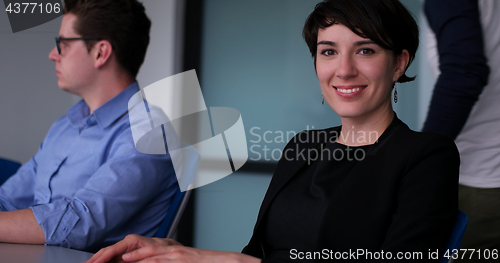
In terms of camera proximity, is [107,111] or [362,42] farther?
[107,111]

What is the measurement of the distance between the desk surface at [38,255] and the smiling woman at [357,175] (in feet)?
0.21

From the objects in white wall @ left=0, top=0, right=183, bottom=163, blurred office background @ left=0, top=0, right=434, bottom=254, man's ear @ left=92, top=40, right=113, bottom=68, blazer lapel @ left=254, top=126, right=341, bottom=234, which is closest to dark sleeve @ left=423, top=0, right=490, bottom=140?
blazer lapel @ left=254, top=126, right=341, bottom=234

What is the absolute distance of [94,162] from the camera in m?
1.71

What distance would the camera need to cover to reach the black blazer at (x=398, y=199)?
39.3 inches

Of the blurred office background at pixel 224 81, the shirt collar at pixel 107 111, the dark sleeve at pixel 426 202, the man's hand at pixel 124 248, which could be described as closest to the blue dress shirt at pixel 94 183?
the shirt collar at pixel 107 111

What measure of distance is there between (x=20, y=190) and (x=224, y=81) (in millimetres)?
1739

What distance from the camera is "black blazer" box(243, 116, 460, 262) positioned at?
1.00m

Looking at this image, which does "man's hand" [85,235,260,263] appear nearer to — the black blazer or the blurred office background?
the black blazer

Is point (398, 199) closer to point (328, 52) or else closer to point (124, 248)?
point (328, 52)

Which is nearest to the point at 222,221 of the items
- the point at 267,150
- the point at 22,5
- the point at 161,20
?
the point at 267,150

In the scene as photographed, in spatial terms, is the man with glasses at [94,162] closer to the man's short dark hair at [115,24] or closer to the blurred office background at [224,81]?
the man's short dark hair at [115,24]

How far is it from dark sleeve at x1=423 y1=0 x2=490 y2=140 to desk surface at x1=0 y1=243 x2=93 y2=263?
4.06 ft

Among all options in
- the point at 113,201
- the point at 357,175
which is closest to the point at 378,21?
the point at 357,175

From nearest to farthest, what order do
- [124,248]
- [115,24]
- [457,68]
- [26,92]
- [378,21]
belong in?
[124,248] → [378,21] → [457,68] → [115,24] → [26,92]
